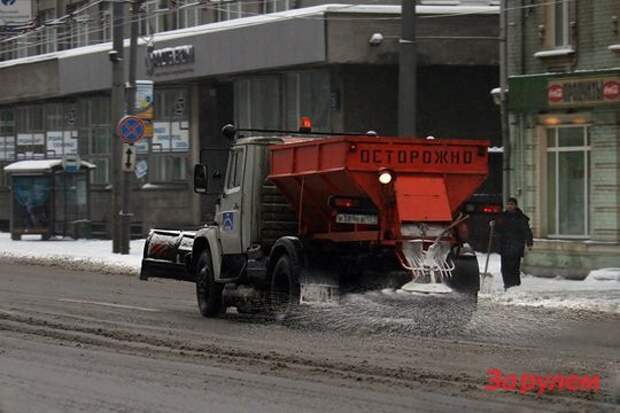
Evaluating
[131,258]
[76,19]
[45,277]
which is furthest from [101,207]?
[45,277]

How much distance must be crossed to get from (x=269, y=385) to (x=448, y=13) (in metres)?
24.8

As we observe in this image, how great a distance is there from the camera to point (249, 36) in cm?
3691

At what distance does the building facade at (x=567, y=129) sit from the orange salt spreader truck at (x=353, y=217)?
10100 mm

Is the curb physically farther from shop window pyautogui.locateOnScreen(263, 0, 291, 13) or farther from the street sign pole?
shop window pyautogui.locateOnScreen(263, 0, 291, 13)

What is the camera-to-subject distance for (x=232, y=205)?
55.9 ft

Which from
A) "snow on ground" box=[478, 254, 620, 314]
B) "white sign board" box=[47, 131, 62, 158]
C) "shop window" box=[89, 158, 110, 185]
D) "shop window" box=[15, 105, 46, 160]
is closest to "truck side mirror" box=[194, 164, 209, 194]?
"snow on ground" box=[478, 254, 620, 314]

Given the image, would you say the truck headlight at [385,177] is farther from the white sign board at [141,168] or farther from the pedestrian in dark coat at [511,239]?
the white sign board at [141,168]

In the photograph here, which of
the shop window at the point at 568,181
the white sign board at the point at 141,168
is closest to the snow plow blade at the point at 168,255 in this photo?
the shop window at the point at 568,181

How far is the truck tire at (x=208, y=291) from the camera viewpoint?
56.9 ft

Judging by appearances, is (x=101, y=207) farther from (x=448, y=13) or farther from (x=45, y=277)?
(x=45, y=277)

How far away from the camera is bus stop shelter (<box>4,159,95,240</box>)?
41.2 meters

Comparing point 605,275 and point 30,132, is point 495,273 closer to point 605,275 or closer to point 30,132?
point 605,275

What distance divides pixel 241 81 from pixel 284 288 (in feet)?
78.9

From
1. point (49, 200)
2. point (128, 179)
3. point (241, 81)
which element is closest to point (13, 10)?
point (49, 200)
